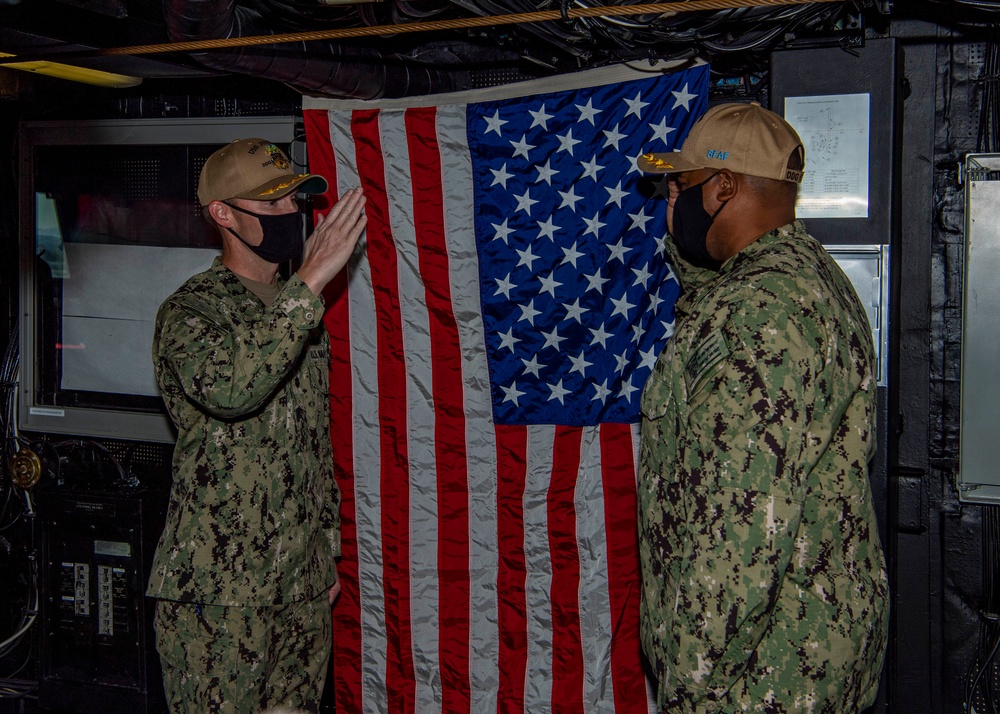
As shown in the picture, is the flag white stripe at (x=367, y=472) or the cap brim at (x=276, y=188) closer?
the cap brim at (x=276, y=188)

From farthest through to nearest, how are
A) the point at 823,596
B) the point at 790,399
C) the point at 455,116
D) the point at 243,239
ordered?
the point at 455,116 < the point at 243,239 < the point at 823,596 < the point at 790,399

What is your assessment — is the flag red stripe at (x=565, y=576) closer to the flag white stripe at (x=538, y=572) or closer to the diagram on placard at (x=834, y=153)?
the flag white stripe at (x=538, y=572)

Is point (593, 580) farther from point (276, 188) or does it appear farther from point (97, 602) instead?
point (97, 602)

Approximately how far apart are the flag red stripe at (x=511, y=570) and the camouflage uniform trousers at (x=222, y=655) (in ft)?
2.92

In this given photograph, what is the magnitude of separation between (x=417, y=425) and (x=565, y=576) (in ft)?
2.52

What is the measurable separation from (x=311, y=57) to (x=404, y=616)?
6.62 ft

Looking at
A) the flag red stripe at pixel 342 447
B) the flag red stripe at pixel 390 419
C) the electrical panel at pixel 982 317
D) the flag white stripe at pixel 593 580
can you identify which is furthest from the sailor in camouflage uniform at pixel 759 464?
the flag red stripe at pixel 342 447

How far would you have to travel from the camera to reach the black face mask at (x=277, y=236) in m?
2.51

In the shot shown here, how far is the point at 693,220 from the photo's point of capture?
1.97 m

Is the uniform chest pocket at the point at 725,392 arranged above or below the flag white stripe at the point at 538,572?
above

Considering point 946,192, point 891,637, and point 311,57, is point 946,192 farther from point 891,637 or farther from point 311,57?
point 311,57

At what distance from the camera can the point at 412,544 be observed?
3.22 m

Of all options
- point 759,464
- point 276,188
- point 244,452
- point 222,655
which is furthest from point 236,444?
point 759,464

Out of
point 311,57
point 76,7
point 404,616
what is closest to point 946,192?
point 311,57
